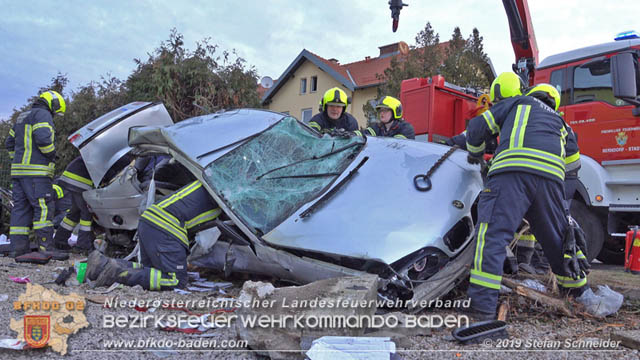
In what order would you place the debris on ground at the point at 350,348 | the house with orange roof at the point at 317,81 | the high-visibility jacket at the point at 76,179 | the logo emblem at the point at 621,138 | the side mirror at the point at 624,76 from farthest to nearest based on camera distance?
the house with orange roof at the point at 317,81
the high-visibility jacket at the point at 76,179
the logo emblem at the point at 621,138
the side mirror at the point at 624,76
the debris on ground at the point at 350,348

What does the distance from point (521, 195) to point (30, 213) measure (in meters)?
5.00

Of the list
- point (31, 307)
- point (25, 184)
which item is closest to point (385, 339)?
point (31, 307)

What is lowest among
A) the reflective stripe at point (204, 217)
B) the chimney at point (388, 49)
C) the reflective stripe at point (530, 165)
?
the reflective stripe at point (204, 217)

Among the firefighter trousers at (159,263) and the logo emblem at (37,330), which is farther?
the firefighter trousers at (159,263)

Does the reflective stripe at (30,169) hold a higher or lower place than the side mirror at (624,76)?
lower

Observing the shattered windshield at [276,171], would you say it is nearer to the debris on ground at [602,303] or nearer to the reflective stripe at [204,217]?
the reflective stripe at [204,217]

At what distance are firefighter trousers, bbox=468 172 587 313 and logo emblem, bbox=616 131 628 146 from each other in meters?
2.43

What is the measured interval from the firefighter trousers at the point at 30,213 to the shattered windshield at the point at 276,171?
2843 millimetres

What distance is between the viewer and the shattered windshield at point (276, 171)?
3.32 meters

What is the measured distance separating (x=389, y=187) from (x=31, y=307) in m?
2.17

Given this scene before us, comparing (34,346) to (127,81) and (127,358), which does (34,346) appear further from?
(127,81)

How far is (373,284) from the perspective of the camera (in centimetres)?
252

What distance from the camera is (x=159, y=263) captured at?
3.49 m

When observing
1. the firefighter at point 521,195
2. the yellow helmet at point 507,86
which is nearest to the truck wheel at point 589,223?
the firefighter at point 521,195
